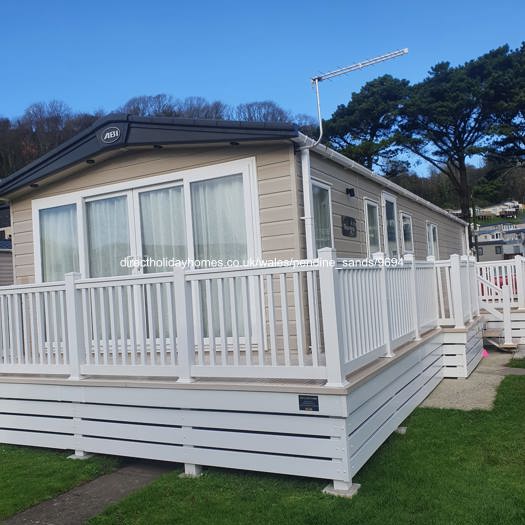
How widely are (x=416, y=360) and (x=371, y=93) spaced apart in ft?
94.6

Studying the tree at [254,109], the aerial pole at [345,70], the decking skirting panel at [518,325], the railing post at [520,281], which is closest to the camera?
the aerial pole at [345,70]

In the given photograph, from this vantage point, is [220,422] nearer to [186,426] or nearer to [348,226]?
[186,426]

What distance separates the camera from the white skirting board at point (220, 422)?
329 cm

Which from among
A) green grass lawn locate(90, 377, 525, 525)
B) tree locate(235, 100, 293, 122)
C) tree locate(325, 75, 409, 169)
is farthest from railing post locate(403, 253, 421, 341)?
tree locate(325, 75, 409, 169)

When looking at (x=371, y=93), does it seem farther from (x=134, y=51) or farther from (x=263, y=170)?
(x=263, y=170)

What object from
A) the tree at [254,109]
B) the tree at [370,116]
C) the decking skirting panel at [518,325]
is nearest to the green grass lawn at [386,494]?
the decking skirting panel at [518,325]

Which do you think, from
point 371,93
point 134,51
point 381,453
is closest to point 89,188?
point 381,453

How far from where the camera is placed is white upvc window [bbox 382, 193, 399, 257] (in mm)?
7930

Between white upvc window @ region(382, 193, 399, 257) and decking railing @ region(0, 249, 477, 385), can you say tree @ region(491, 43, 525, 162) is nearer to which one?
white upvc window @ region(382, 193, 399, 257)

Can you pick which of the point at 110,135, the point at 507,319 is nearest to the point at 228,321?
the point at 110,135

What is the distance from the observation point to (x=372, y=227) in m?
7.42

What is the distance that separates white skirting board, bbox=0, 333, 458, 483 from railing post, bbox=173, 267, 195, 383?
0.53 feet

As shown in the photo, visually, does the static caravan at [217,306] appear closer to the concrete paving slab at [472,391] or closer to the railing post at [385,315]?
the railing post at [385,315]

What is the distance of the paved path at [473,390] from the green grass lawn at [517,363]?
89mm
